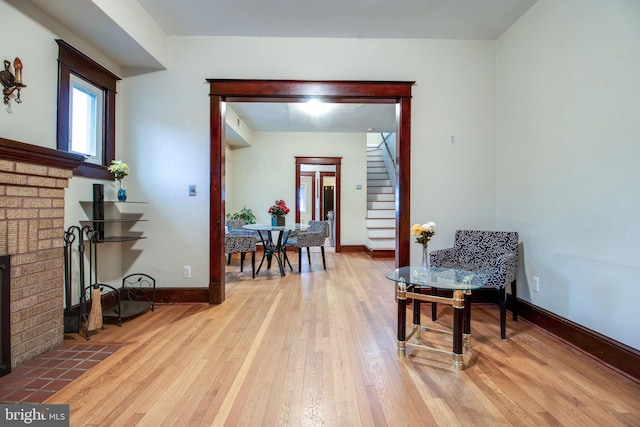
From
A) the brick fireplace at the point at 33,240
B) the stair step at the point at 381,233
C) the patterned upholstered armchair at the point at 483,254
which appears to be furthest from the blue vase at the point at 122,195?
the stair step at the point at 381,233

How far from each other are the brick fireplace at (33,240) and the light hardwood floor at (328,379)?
0.44 m

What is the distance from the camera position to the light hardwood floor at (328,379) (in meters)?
1.59

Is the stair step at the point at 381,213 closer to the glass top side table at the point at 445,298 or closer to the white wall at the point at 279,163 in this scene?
the white wall at the point at 279,163

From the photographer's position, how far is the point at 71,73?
2760 mm

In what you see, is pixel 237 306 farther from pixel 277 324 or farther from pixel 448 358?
pixel 448 358

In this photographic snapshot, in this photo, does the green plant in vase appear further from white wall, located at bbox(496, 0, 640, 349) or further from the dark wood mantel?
white wall, located at bbox(496, 0, 640, 349)

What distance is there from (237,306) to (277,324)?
2.38 feet

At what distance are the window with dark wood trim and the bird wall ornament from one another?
388 millimetres

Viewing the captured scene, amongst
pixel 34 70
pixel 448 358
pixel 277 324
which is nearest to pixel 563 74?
pixel 448 358

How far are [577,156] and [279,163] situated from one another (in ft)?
19.2

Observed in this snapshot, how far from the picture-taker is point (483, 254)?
3.10m

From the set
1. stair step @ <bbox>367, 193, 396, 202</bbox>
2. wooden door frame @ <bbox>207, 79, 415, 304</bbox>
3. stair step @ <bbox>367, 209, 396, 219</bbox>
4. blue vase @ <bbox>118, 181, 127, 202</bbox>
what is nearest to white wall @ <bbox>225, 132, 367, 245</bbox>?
stair step @ <bbox>367, 209, 396, 219</bbox>

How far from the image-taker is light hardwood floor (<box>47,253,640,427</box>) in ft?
5.22

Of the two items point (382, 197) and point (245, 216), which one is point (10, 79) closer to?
point (245, 216)
